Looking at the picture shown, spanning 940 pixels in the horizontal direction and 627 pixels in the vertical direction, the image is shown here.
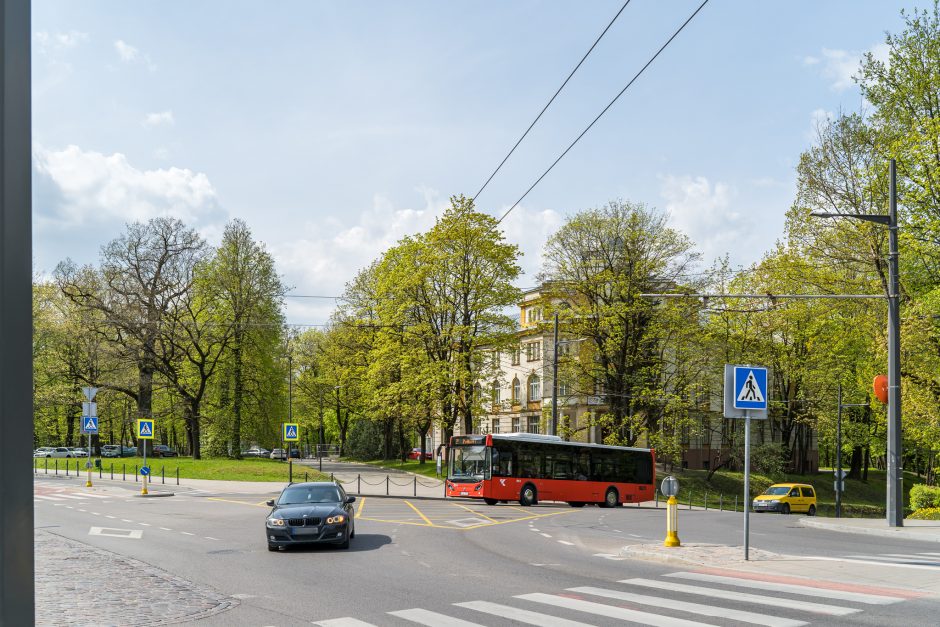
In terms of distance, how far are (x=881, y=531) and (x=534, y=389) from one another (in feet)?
171

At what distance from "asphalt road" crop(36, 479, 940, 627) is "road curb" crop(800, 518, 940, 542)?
28.7 inches

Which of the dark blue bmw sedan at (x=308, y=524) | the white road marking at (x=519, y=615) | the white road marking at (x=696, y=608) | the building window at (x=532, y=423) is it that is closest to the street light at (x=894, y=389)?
the white road marking at (x=696, y=608)

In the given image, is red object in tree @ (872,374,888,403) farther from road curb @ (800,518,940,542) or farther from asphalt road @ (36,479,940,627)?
asphalt road @ (36,479,940,627)

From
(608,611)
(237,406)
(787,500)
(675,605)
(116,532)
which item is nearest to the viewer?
(608,611)

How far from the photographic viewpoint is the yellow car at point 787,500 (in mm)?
41594

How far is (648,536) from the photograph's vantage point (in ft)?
67.9

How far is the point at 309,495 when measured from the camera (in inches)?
703

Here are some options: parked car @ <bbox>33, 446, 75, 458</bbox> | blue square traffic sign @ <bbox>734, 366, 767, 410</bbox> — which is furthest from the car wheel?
parked car @ <bbox>33, 446, 75, 458</bbox>

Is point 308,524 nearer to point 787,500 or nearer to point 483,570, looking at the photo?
point 483,570

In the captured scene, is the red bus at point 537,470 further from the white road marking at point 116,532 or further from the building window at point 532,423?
the building window at point 532,423

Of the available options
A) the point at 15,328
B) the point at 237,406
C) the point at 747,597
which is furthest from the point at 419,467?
the point at 15,328

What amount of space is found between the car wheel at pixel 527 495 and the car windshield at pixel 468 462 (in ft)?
6.65

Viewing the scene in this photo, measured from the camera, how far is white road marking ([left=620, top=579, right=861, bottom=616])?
381 inches

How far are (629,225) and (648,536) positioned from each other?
99.4 ft
